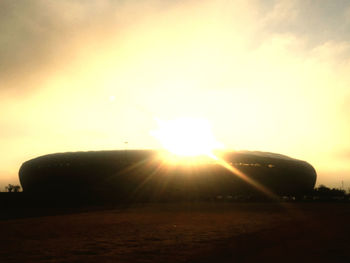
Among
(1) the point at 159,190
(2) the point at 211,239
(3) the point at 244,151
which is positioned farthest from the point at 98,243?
(3) the point at 244,151

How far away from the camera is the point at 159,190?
81875 mm

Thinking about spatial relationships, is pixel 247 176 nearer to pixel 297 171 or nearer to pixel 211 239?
pixel 297 171

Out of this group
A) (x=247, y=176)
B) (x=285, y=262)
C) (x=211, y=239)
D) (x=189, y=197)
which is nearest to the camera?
(x=285, y=262)

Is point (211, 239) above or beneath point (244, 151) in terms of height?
beneath

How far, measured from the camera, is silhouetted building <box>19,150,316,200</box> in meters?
85.7

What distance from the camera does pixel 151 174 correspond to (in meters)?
87.1

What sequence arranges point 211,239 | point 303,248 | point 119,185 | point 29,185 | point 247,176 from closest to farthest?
point 303,248, point 211,239, point 119,185, point 247,176, point 29,185

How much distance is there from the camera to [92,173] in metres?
90.5

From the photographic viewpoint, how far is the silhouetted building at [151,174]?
85688 mm

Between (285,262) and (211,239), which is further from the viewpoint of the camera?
(211,239)

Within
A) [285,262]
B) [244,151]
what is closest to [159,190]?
[244,151]

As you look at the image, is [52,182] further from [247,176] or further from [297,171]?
[297,171]

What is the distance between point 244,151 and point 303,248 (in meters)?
92.1

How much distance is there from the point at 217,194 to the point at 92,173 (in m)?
30.7
